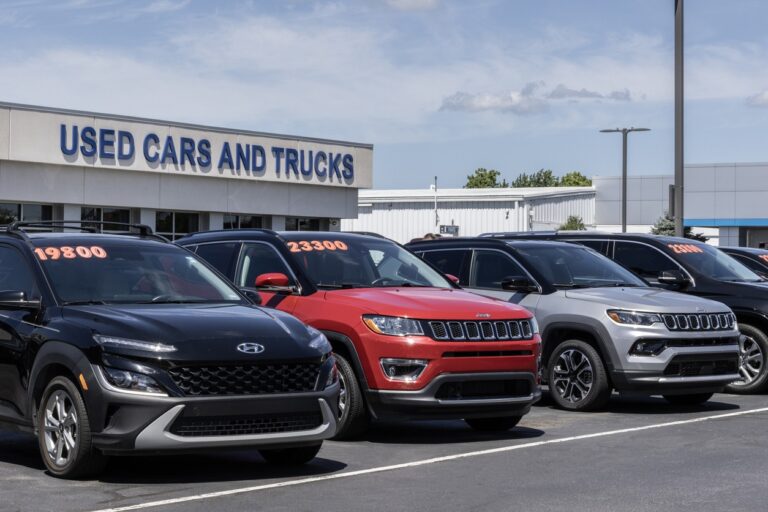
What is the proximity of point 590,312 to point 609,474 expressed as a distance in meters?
4.05

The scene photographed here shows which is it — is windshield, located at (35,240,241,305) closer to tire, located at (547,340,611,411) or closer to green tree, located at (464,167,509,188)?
tire, located at (547,340,611,411)

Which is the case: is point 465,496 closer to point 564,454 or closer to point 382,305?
point 564,454

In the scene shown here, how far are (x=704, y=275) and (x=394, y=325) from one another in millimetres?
6206

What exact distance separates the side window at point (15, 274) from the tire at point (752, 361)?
28.4ft

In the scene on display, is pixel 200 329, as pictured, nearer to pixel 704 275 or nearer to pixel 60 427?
pixel 60 427

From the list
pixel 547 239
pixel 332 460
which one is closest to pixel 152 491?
pixel 332 460

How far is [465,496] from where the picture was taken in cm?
773

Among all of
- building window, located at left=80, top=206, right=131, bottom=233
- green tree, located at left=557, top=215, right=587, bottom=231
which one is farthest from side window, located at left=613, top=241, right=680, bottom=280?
green tree, located at left=557, top=215, right=587, bottom=231

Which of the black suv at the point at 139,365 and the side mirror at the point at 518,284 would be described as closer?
the black suv at the point at 139,365

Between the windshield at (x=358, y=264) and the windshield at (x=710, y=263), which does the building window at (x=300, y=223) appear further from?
the windshield at (x=358, y=264)

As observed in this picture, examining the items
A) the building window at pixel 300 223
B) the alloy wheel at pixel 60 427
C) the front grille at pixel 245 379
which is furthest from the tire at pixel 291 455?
the building window at pixel 300 223

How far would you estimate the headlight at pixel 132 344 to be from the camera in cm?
775

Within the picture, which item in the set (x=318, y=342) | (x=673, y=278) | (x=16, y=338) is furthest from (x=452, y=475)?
(x=673, y=278)

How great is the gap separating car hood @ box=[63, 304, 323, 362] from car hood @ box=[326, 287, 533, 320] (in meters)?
1.59
